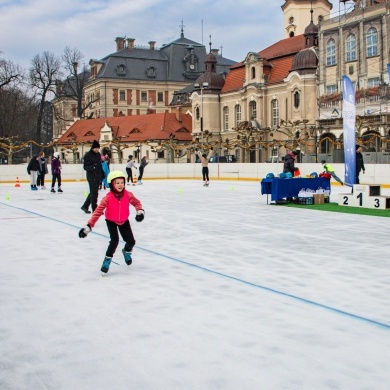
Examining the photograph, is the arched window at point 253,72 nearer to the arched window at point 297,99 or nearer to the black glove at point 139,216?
the arched window at point 297,99

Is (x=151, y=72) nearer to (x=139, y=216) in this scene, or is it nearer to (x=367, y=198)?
(x=367, y=198)

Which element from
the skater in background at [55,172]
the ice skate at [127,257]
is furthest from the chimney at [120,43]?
the ice skate at [127,257]

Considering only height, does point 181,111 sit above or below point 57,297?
above

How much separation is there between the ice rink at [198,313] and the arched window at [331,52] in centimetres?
4168

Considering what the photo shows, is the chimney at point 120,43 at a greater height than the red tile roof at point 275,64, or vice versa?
the chimney at point 120,43

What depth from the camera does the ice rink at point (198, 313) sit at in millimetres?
3641

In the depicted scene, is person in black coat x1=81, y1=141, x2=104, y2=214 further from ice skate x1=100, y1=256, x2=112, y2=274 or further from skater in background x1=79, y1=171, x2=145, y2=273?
ice skate x1=100, y1=256, x2=112, y2=274

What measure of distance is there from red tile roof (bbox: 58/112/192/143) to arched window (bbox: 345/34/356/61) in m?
24.3

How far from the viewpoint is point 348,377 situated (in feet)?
11.7

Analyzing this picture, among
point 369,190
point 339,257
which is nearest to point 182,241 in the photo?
point 339,257

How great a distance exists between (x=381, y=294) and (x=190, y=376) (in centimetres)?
280

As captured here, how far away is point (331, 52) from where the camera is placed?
49438 millimetres

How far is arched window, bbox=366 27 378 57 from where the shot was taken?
4506 cm

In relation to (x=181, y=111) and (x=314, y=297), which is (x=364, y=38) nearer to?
(x=181, y=111)
